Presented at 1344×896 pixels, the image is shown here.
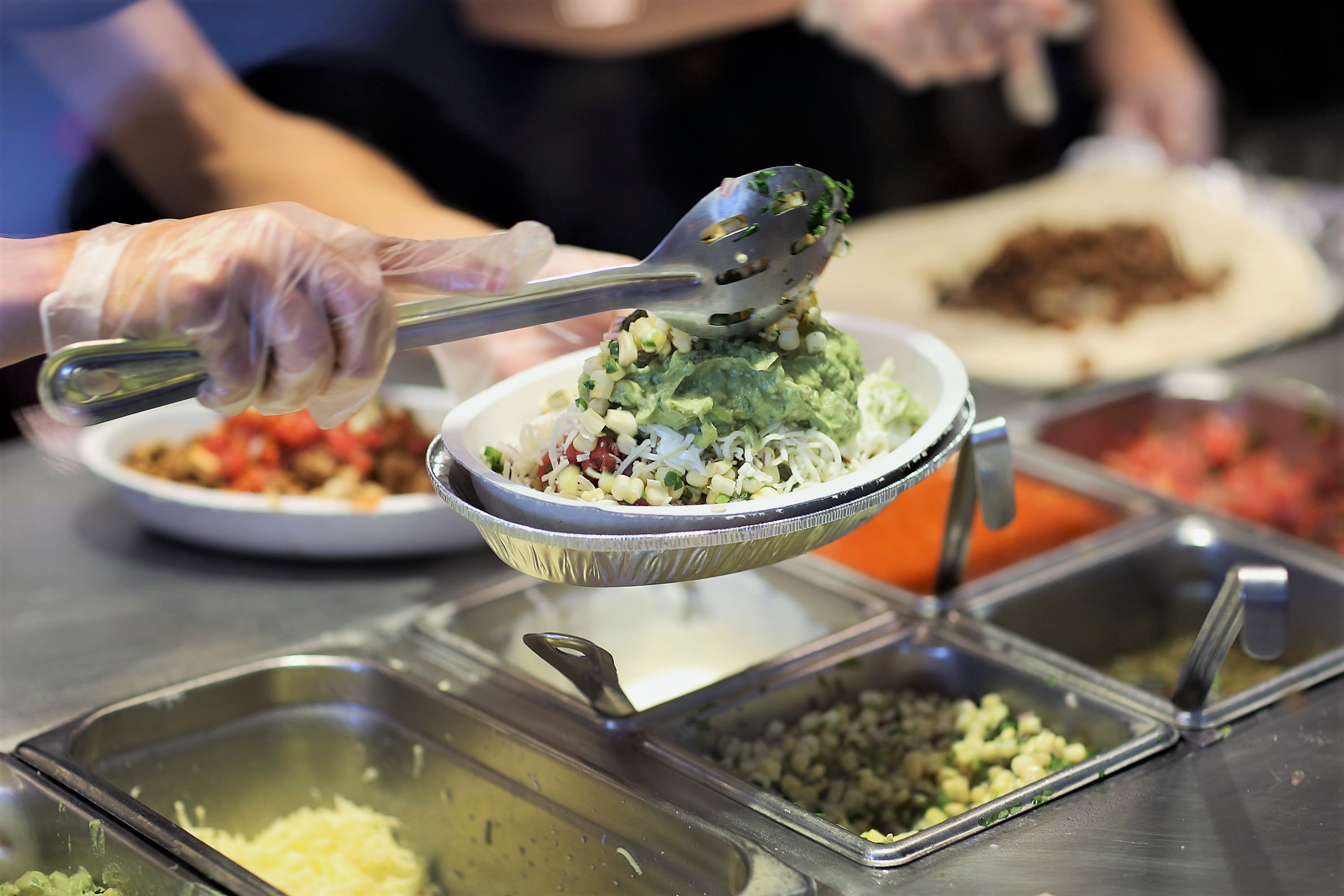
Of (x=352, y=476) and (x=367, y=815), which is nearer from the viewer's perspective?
(x=367, y=815)

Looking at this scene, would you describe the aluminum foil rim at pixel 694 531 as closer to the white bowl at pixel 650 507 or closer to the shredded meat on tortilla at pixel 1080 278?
the white bowl at pixel 650 507

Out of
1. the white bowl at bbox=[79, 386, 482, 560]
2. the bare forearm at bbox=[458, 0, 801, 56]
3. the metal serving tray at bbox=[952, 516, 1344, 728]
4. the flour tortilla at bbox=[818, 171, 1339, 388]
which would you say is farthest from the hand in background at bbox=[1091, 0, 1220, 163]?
the white bowl at bbox=[79, 386, 482, 560]

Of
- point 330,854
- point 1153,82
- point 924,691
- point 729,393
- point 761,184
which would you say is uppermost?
point 761,184

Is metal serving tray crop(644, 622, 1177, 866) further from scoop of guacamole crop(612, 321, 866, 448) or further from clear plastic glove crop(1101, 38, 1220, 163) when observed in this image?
clear plastic glove crop(1101, 38, 1220, 163)

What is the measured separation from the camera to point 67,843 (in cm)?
146

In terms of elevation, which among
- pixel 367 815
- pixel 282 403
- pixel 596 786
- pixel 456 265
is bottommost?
pixel 367 815

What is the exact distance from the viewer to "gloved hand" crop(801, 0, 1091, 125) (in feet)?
10.6

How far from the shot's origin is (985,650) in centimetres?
174

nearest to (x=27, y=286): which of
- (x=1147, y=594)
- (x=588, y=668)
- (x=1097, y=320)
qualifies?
(x=588, y=668)

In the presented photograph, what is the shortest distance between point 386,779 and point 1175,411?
1.82 meters

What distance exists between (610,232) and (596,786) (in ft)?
8.18

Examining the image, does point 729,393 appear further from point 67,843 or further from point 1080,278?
point 1080,278

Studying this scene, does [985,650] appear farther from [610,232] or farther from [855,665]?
[610,232]

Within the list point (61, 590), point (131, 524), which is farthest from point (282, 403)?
point (131, 524)
